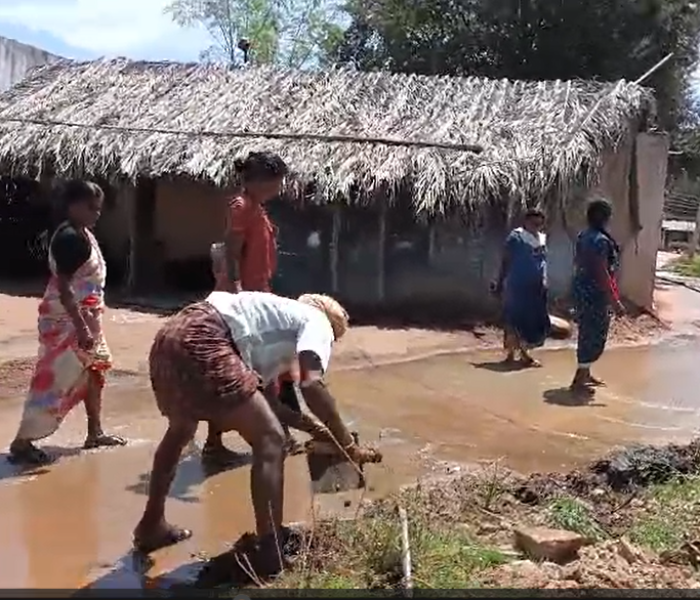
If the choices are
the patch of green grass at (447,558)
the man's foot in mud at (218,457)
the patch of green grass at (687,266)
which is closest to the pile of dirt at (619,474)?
the patch of green grass at (447,558)

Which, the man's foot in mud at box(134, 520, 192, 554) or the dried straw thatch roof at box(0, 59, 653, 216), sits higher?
the dried straw thatch roof at box(0, 59, 653, 216)

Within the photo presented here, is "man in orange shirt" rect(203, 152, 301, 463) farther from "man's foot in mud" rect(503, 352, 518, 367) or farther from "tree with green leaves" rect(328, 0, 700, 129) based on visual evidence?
"tree with green leaves" rect(328, 0, 700, 129)

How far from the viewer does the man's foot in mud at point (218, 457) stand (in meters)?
6.21

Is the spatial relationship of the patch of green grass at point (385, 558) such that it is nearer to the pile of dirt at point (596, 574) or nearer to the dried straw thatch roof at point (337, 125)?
the pile of dirt at point (596, 574)

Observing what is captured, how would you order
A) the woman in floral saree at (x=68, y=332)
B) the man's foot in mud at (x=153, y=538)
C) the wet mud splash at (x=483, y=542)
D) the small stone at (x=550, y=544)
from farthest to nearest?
1. the woman in floral saree at (x=68, y=332)
2. the man's foot in mud at (x=153, y=538)
3. the small stone at (x=550, y=544)
4. the wet mud splash at (x=483, y=542)

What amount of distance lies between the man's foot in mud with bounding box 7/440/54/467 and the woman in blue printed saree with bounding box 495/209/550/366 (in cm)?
492

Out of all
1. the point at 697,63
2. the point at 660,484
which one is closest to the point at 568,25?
the point at 697,63

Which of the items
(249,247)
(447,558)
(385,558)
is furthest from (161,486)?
(249,247)

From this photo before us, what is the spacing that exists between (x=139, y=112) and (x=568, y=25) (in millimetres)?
10432

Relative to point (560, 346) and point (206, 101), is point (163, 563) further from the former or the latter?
point (206, 101)

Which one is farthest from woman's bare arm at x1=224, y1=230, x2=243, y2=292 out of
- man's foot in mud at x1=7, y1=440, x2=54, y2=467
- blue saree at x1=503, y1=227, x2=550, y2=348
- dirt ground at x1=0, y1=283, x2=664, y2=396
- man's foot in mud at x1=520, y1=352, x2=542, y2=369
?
man's foot in mud at x1=520, y1=352, x2=542, y2=369

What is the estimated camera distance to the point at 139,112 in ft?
47.1

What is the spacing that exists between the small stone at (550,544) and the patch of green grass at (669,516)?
0.41 m

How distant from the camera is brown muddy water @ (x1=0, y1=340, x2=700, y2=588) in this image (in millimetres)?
4848
